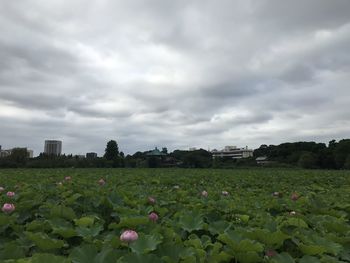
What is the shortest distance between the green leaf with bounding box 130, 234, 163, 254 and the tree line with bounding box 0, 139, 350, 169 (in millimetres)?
63985

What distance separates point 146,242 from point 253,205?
2.53 m

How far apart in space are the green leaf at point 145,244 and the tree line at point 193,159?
63985 mm

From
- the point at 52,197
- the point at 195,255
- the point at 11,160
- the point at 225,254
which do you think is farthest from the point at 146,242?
the point at 11,160

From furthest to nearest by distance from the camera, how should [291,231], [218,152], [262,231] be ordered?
[218,152], [291,231], [262,231]

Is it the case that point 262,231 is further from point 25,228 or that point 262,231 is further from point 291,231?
point 25,228

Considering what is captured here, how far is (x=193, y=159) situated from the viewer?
84.0 m

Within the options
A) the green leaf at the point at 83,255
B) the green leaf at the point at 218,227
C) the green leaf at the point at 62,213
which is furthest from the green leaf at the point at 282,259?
the green leaf at the point at 62,213

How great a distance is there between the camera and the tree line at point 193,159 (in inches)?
2831

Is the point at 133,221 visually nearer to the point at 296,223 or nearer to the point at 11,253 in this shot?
the point at 11,253

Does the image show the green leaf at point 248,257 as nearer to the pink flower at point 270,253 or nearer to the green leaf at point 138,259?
the pink flower at point 270,253

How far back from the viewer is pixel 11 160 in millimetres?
75625

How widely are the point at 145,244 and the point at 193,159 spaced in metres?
82.2

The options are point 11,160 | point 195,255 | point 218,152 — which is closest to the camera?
point 195,255

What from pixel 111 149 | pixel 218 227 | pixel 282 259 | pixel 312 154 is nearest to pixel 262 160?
pixel 312 154
